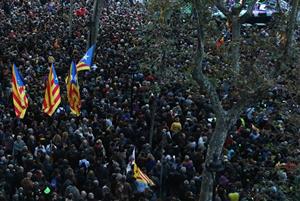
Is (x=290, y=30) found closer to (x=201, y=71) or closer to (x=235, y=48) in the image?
(x=235, y=48)

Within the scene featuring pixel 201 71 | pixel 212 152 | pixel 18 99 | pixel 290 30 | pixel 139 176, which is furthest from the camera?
pixel 18 99

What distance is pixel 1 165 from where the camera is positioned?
1403 centimetres

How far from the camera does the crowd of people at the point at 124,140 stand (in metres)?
13.2

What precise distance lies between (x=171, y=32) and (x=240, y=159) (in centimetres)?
459

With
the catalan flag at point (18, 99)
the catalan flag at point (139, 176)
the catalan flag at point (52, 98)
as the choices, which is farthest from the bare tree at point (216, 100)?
the catalan flag at point (18, 99)

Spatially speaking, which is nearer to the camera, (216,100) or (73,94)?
(216,100)

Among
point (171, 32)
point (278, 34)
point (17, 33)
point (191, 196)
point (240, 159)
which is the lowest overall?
point (191, 196)

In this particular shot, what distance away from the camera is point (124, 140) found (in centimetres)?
1577

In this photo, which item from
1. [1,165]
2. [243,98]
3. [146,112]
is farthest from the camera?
[146,112]

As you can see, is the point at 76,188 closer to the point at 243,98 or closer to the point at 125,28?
the point at 243,98

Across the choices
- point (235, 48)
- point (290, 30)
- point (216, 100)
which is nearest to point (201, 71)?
point (216, 100)

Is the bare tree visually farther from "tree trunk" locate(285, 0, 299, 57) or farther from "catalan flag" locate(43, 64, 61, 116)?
"catalan flag" locate(43, 64, 61, 116)

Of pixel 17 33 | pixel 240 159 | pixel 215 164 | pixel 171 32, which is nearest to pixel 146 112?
pixel 171 32

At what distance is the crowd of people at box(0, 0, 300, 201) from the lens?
13.2m
